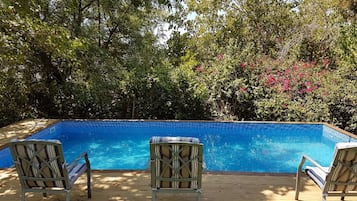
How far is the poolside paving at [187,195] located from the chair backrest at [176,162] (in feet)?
1.93

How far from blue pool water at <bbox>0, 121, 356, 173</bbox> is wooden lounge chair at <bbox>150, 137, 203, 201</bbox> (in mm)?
2815

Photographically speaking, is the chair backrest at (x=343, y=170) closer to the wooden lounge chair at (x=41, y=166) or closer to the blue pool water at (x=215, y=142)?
the wooden lounge chair at (x=41, y=166)

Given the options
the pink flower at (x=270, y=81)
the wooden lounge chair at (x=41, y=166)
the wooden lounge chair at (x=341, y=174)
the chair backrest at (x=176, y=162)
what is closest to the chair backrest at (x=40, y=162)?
the wooden lounge chair at (x=41, y=166)

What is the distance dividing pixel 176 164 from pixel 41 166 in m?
1.35

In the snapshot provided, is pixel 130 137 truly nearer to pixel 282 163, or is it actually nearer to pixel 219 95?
pixel 219 95

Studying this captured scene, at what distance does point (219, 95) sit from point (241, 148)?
245 cm

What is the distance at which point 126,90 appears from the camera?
9.04m

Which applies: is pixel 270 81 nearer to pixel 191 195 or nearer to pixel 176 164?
pixel 191 195

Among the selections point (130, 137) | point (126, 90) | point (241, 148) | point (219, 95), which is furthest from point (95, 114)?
point (241, 148)

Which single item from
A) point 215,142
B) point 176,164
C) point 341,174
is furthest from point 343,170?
point 215,142

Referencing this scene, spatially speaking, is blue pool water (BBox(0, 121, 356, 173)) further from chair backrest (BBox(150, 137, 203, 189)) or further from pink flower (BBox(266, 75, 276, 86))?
chair backrest (BBox(150, 137, 203, 189))

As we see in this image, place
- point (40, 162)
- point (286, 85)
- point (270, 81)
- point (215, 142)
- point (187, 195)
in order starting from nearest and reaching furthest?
point (40, 162), point (187, 195), point (215, 142), point (286, 85), point (270, 81)

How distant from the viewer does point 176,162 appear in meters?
2.95

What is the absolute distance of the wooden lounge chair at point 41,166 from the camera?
2.82 meters
